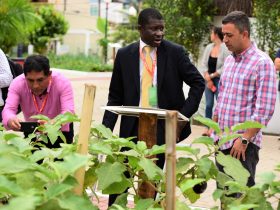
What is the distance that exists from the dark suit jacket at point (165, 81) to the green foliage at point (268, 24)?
22.7 feet

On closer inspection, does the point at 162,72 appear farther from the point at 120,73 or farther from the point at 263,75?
the point at 263,75

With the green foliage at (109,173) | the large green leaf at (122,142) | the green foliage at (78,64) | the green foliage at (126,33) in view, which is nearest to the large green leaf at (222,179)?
the green foliage at (109,173)

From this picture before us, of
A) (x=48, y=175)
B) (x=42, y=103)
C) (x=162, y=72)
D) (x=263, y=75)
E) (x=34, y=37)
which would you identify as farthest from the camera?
(x=34, y=37)

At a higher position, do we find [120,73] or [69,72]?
[120,73]

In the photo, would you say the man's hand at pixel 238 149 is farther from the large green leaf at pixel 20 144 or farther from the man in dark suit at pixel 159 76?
the large green leaf at pixel 20 144

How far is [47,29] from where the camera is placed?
135ft

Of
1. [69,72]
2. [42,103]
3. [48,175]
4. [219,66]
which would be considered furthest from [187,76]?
[69,72]

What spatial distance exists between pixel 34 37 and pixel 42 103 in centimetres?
3476

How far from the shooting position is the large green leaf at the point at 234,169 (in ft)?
9.76

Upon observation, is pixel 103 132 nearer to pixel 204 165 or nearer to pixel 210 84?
pixel 204 165

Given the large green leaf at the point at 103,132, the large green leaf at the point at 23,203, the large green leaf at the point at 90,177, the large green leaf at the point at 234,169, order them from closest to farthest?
the large green leaf at the point at 23,203 < the large green leaf at the point at 234,169 < the large green leaf at the point at 90,177 < the large green leaf at the point at 103,132

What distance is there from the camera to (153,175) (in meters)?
2.86

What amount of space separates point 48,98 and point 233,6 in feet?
26.0

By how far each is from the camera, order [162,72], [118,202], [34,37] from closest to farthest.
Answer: [118,202]
[162,72]
[34,37]
